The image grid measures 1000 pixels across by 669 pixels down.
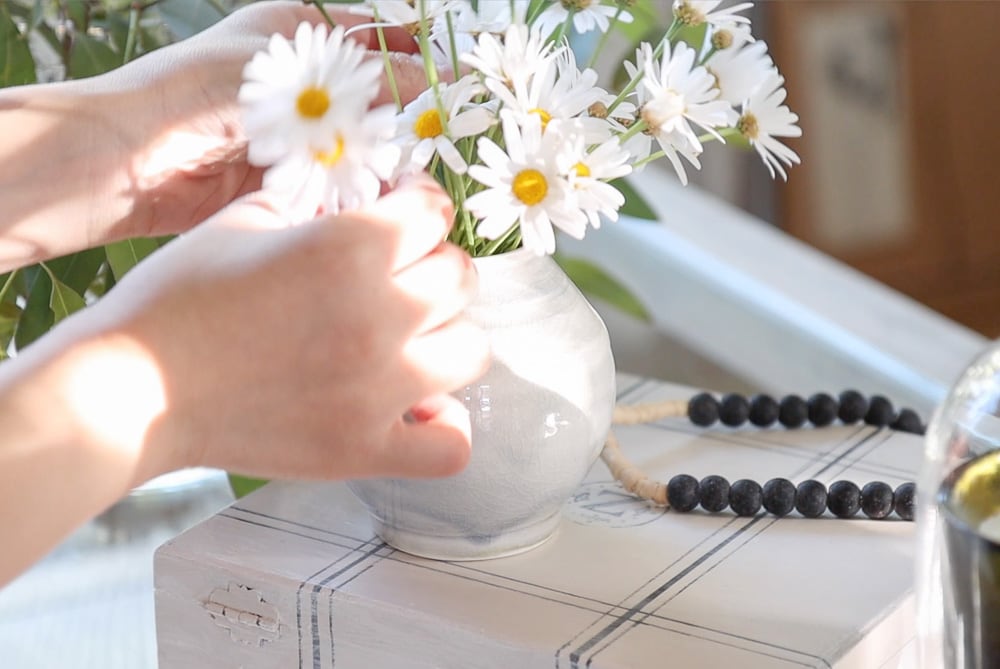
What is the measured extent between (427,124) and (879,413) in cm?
40

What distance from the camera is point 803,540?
676 millimetres

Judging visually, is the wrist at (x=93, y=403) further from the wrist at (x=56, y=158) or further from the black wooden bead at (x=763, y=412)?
the black wooden bead at (x=763, y=412)

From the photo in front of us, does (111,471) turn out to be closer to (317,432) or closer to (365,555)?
(317,432)

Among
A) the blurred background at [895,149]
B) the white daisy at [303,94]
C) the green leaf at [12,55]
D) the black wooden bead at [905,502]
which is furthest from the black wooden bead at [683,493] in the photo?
the blurred background at [895,149]

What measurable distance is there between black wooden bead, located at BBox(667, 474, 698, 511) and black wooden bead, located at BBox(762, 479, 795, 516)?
1.5 inches

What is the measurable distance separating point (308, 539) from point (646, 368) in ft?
2.68

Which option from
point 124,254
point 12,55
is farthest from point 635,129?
point 12,55

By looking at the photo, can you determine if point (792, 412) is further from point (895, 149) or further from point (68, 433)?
point (895, 149)

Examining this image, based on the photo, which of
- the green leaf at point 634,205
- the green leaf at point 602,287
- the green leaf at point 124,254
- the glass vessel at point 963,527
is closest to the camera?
the glass vessel at point 963,527

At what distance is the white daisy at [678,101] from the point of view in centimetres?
58

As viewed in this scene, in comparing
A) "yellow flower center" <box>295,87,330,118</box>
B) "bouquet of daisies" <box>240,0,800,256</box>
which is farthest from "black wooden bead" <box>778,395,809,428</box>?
"yellow flower center" <box>295,87,330,118</box>

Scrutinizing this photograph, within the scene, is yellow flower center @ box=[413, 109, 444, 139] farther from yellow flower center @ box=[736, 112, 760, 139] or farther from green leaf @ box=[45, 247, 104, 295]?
green leaf @ box=[45, 247, 104, 295]

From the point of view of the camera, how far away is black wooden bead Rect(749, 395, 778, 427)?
0.83 meters

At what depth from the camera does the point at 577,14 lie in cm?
64
